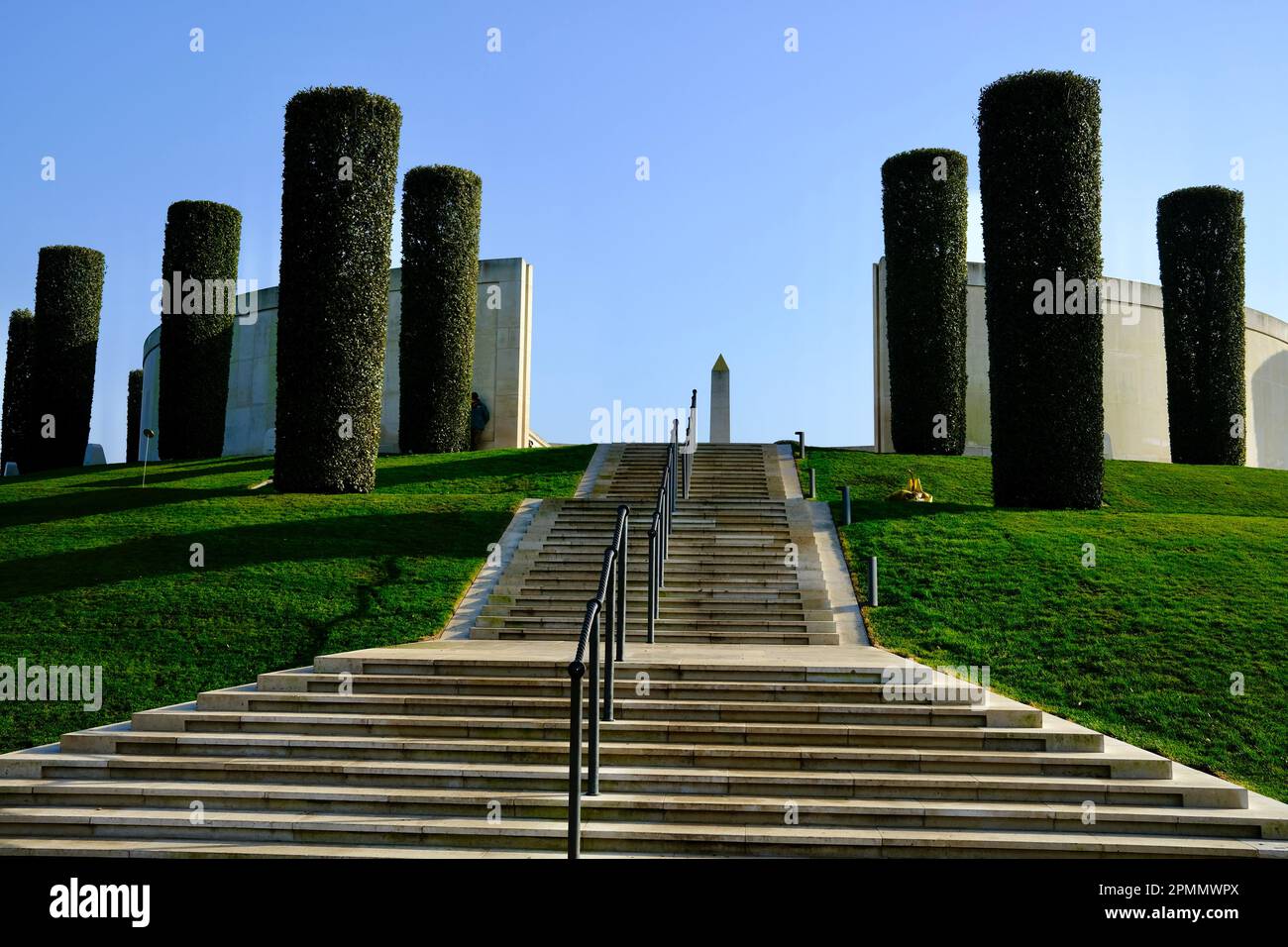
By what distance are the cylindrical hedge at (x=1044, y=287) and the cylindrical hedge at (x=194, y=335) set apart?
17114 mm

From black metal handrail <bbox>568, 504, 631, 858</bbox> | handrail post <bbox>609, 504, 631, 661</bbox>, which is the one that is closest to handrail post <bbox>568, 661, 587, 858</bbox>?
black metal handrail <bbox>568, 504, 631, 858</bbox>

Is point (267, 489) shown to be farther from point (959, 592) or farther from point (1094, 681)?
point (1094, 681)

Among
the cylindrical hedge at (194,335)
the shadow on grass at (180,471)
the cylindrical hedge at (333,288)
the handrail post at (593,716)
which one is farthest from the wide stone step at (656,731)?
the cylindrical hedge at (194,335)

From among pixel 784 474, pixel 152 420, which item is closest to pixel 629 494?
pixel 784 474

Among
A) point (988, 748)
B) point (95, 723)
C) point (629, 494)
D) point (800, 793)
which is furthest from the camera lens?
point (629, 494)

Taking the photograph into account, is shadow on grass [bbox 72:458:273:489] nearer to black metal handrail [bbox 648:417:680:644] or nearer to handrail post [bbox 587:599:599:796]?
black metal handrail [bbox 648:417:680:644]

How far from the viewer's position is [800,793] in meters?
6.44

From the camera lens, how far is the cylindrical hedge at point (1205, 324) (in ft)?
76.1

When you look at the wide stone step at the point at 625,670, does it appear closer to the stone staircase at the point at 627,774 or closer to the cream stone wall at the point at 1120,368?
the stone staircase at the point at 627,774

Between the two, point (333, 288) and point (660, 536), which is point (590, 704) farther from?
point (333, 288)

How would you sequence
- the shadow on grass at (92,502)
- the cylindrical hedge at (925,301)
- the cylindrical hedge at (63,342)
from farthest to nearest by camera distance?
1. the cylindrical hedge at (63,342)
2. the cylindrical hedge at (925,301)
3. the shadow on grass at (92,502)

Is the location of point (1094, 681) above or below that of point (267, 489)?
below

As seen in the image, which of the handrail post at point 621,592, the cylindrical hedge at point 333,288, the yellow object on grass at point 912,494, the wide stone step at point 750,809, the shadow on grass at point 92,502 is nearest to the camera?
the wide stone step at point 750,809
